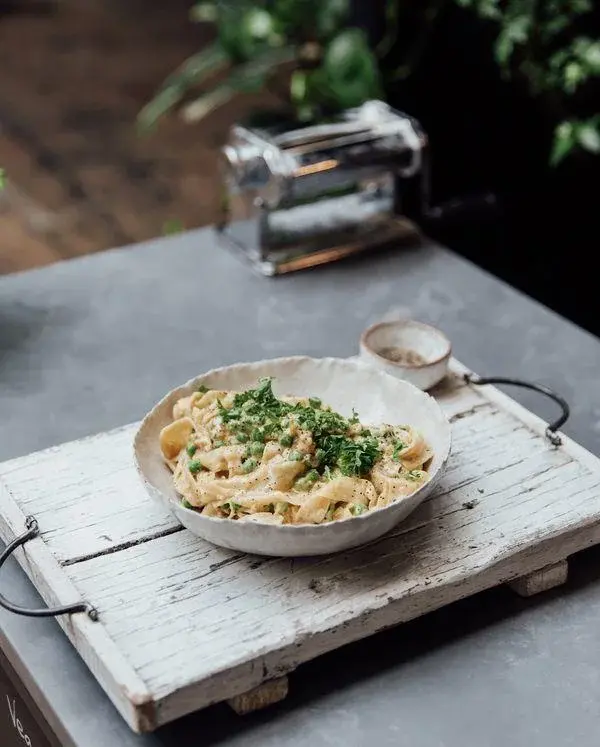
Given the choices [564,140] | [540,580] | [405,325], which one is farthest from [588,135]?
[540,580]

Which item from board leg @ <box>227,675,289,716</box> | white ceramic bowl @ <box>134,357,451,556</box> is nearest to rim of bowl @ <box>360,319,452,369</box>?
white ceramic bowl @ <box>134,357,451,556</box>

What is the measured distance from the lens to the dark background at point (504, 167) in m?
2.66

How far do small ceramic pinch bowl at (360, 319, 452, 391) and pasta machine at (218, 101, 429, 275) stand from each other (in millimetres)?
485

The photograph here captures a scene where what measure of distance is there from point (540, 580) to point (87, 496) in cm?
59

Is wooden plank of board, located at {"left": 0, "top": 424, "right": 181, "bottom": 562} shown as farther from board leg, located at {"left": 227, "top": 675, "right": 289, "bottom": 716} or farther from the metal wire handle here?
the metal wire handle

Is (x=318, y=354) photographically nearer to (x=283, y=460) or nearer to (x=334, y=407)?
(x=334, y=407)

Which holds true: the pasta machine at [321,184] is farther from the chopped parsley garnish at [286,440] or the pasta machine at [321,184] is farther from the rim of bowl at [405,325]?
the chopped parsley garnish at [286,440]

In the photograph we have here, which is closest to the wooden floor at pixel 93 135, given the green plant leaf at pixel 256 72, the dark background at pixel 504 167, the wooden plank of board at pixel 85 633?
the green plant leaf at pixel 256 72

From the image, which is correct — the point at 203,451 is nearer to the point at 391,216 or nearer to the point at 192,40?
the point at 391,216

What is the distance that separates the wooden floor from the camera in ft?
12.9

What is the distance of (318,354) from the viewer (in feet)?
6.39

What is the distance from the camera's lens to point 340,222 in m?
2.35

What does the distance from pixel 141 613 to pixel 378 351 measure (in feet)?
2.18

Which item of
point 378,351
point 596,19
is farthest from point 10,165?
point 378,351
